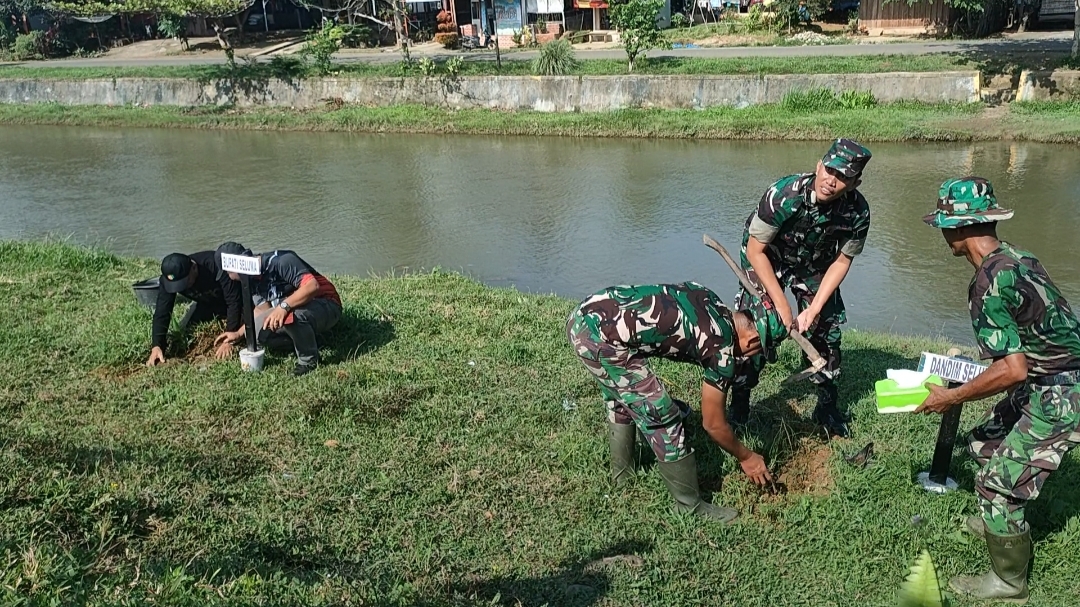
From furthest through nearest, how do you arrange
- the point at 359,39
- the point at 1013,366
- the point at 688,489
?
1. the point at 359,39
2. the point at 688,489
3. the point at 1013,366

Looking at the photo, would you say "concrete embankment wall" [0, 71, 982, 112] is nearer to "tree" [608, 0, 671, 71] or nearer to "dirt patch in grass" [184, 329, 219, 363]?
"tree" [608, 0, 671, 71]

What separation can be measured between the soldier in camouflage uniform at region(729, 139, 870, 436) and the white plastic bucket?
2921 mm

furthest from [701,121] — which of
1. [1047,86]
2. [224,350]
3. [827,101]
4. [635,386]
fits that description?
[635,386]

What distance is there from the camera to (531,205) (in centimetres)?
1184

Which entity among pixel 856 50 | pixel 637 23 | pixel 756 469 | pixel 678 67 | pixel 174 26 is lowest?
pixel 756 469

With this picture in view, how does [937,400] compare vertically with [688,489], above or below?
above

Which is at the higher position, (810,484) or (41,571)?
(41,571)

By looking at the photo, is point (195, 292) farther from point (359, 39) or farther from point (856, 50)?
point (359, 39)

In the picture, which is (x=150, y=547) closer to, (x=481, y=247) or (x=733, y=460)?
(x=733, y=460)

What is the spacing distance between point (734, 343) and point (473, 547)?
1.44 m

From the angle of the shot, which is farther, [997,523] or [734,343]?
[734,343]

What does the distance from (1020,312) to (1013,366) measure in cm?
20

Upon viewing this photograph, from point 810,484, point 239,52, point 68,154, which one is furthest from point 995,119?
point 239,52

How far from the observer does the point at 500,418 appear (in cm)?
482
